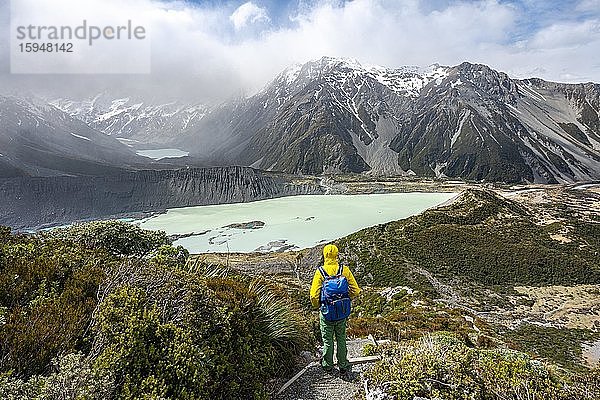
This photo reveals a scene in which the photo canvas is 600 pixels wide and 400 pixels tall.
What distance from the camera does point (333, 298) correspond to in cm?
532

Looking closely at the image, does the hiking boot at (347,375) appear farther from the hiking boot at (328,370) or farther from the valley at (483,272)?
the valley at (483,272)

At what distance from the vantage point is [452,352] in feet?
16.6

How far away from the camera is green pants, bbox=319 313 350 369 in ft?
18.1

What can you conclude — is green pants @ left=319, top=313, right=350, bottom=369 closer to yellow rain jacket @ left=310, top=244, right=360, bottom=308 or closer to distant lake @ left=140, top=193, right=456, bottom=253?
yellow rain jacket @ left=310, top=244, right=360, bottom=308

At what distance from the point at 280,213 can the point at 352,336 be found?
238ft

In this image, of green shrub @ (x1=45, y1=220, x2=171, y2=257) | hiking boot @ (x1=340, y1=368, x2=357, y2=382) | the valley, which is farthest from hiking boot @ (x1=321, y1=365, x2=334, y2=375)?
the valley

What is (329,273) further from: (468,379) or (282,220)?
(282,220)

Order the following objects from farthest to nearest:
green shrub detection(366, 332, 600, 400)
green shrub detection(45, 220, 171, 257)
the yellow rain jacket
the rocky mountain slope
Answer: the rocky mountain slope, green shrub detection(45, 220, 171, 257), the yellow rain jacket, green shrub detection(366, 332, 600, 400)

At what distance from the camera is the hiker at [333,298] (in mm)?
5320

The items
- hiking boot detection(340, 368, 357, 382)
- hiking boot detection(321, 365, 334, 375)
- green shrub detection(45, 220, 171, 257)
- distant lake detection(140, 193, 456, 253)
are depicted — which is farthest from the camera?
distant lake detection(140, 193, 456, 253)

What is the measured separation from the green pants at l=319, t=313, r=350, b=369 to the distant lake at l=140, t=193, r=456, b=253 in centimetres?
4570

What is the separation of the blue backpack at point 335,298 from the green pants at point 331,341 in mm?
179

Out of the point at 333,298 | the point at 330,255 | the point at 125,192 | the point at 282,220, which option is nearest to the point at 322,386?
the point at 333,298

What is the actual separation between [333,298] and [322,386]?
125 cm
